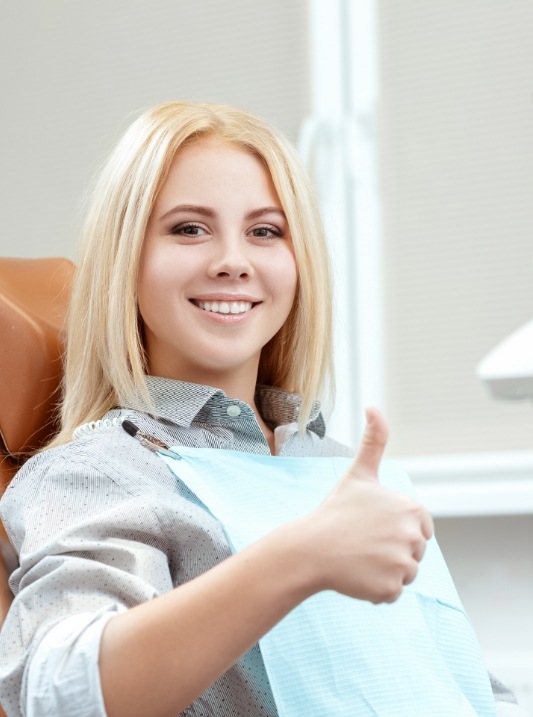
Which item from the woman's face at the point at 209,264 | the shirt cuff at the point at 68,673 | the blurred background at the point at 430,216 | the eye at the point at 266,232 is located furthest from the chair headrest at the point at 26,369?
the blurred background at the point at 430,216

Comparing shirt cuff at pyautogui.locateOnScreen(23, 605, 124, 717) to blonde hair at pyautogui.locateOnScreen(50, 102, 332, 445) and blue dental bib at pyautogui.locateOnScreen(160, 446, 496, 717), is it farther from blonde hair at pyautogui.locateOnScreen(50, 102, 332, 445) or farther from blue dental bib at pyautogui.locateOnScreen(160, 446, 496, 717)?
blonde hair at pyautogui.locateOnScreen(50, 102, 332, 445)

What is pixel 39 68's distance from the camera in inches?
85.3

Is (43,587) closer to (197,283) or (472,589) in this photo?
(197,283)

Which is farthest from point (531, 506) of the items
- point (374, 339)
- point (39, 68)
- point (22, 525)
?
point (39, 68)

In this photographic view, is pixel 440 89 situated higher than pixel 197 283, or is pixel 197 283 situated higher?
pixel 440 89

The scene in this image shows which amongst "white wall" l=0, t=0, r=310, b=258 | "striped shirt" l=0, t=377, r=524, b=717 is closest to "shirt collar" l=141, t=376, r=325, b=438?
"striped shirt" l=0, t=377, r=524, b=717

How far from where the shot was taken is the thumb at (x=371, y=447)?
0.66 metres

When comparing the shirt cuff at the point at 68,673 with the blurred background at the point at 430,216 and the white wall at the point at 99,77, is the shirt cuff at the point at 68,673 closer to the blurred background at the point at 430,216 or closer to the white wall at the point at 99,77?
the blurred background at the point at 430,216

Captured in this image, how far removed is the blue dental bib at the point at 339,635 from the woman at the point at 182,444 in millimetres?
30

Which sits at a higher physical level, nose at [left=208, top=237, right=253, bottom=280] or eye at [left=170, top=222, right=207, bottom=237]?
eye at [left=170, top=222, right=207, bottom=237]

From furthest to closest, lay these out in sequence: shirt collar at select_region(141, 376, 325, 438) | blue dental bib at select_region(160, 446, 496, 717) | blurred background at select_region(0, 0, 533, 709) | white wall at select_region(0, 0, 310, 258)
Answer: white wall at select_region(0, 0, 310, 258) < blurred background at select_region(0, 0, 533, 709) < shirt collar at select_region(141, 376, 325, 438) < blue dental bib at select_region(160, 446, 496, 717)

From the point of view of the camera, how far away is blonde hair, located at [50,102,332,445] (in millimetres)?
1006

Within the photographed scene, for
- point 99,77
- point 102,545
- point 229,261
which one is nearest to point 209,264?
point 229,261

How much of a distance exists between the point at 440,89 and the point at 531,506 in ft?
2.57
